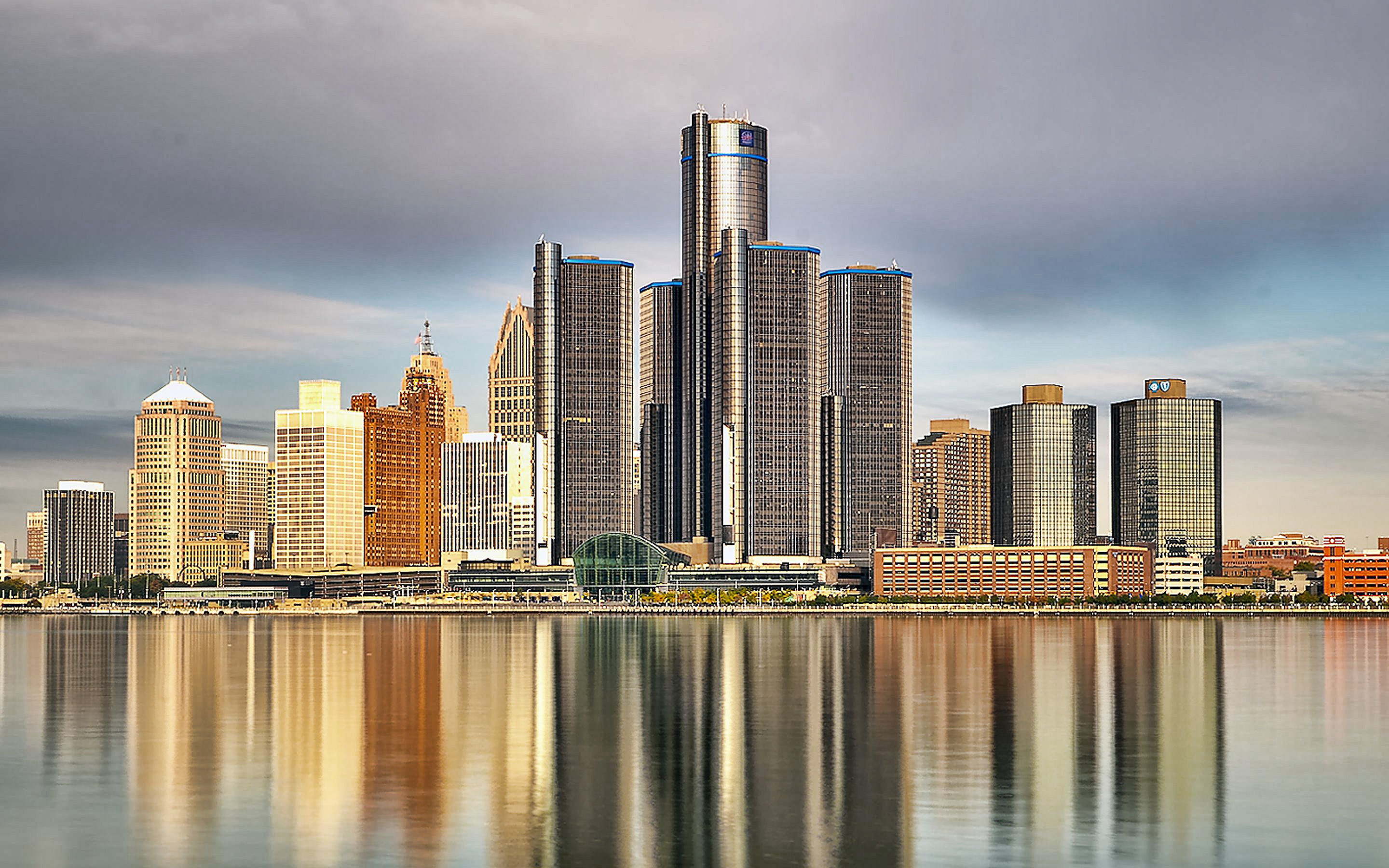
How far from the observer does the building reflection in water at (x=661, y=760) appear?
4984 centimetres

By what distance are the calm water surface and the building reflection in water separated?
8.7 inches

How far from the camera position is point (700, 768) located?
6538 centimetres

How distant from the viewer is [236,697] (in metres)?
103

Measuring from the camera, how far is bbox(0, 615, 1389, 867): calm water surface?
4959cm

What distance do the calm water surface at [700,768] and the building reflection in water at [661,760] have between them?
0.22 metres

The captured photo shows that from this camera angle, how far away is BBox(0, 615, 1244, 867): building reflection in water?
4984 centimetres

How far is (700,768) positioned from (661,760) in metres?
2.94

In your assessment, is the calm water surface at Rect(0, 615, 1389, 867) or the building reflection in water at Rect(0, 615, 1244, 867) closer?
the calm water surface at Rect(0, 615, 1389, 867)

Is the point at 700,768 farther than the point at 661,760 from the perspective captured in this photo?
No

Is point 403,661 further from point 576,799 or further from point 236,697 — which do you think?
point 576,799

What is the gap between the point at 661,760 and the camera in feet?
222

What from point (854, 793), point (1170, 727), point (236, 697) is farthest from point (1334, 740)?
point (236, 697)

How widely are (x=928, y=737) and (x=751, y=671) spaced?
4965 centimetres

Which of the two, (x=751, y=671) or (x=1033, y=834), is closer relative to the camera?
(x=1033, y=834)
